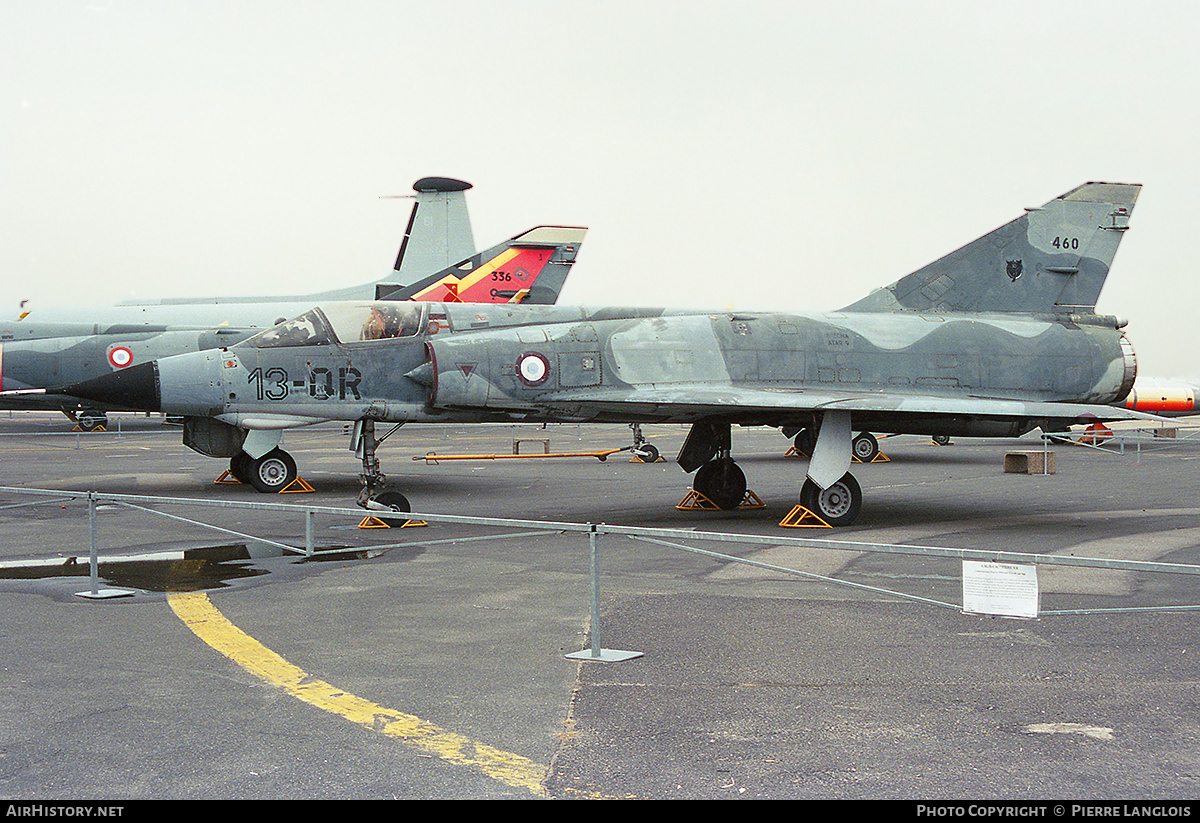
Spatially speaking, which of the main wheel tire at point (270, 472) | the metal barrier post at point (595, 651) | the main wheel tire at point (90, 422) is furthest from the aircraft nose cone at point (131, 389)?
the main wheel tire at point (90, 422)

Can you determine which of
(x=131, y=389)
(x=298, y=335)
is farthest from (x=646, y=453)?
(x=131, y=389)

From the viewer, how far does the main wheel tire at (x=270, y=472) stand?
61.5 feet

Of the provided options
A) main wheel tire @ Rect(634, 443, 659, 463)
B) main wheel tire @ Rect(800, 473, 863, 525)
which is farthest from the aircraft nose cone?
main wheel tire @ Rect(634, 443, 659, 463)

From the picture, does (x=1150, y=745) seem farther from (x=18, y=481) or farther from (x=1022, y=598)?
(x=18, y=481)

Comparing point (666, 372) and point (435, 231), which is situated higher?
point (435, 231)

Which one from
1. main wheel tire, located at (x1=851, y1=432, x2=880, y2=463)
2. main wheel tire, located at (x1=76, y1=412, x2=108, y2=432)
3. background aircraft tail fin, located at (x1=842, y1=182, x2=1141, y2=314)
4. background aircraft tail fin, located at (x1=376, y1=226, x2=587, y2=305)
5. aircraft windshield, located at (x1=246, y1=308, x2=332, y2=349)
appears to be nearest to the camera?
aircraft windshield, located at (x1=246, y1=308, x2=332, y2=349)

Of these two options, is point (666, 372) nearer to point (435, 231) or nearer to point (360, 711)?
point (360, 711)

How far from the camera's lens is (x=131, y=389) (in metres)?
14.6

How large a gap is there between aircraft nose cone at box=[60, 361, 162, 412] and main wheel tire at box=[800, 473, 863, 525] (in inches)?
347

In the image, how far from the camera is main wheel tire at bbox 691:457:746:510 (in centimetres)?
1608

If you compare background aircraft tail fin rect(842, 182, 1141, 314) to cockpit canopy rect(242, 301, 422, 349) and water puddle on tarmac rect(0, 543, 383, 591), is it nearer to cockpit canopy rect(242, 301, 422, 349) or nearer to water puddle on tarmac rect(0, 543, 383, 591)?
cockpit canopy rect(242, 301, 422, 349)

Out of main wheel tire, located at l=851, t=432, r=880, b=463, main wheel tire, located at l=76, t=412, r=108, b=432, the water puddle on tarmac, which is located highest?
the water puddle on tarmac

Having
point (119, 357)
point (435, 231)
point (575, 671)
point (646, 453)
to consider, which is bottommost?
point (646, 453)

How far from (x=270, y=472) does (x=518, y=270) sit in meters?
10.2
